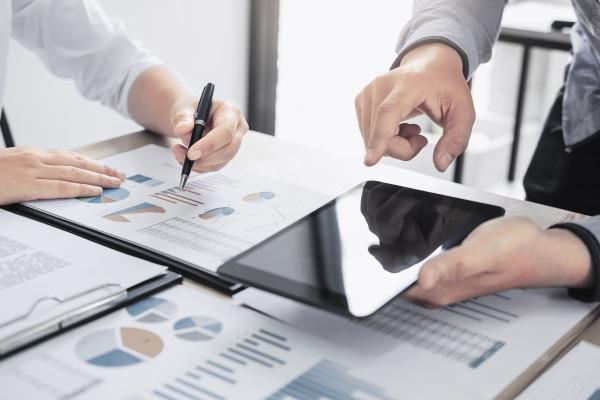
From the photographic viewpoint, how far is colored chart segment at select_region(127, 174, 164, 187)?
0.96 m

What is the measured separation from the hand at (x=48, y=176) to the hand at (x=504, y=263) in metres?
0.45

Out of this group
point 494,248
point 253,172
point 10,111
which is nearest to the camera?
point 494,248

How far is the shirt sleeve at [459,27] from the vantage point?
969mm

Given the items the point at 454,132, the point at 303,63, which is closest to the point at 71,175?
the point at 454,132

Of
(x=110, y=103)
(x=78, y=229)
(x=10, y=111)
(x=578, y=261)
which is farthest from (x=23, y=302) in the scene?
(x=10, y=111)

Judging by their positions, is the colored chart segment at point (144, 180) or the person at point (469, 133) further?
the colored chart segment at point (144, 180)

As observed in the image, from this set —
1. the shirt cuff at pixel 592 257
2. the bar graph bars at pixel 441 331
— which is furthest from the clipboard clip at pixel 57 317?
the shirt cuff at pixel 592 257

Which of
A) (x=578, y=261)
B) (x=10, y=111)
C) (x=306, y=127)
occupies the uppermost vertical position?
(x=578, y=261)

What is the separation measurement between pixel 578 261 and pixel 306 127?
2.27 m

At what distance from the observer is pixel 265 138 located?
46.4 inches

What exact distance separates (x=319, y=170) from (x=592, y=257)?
434 mm

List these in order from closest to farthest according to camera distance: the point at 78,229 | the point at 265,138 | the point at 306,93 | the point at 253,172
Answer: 1. the point at 78,229
2. the point at 253,172
3. the point at 265,138
4. the point at 306,93

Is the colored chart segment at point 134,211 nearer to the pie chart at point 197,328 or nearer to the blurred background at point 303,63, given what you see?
the pie chart at point 197,328

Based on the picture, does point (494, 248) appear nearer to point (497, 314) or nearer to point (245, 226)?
point (497, 314)
